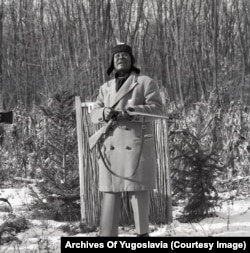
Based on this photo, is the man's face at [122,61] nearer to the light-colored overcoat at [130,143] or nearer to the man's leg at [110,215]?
the light-colored overcoat at [130,143]

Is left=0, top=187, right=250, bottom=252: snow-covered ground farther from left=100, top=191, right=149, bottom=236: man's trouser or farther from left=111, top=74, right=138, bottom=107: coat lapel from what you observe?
left=111, top=74, right=138, bottom=107: coat lapel

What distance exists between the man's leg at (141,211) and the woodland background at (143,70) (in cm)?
106

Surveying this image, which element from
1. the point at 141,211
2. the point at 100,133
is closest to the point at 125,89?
the point at 100,133

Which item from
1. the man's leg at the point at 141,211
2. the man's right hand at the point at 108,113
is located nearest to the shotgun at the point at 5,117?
the man's right hand at the point at 108,113

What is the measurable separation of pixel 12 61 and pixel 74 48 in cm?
303

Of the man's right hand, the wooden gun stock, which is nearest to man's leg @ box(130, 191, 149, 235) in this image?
the wooden gun stock

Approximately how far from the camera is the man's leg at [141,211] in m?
3.42

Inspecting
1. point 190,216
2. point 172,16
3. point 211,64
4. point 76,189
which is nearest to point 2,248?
point 76,189

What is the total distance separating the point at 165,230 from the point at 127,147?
3.91ft

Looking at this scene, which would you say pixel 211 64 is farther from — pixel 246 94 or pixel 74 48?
pixel 74 48

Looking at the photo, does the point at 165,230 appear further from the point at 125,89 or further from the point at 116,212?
the point at 125,89

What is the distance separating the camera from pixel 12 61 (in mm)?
→ 12500

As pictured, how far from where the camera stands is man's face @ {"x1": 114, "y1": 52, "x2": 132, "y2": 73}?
350 centimetres

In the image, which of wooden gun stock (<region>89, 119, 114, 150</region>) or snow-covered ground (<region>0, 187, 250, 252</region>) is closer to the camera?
wooden gun stock (<region>89, 119, 114, 150</region>)
